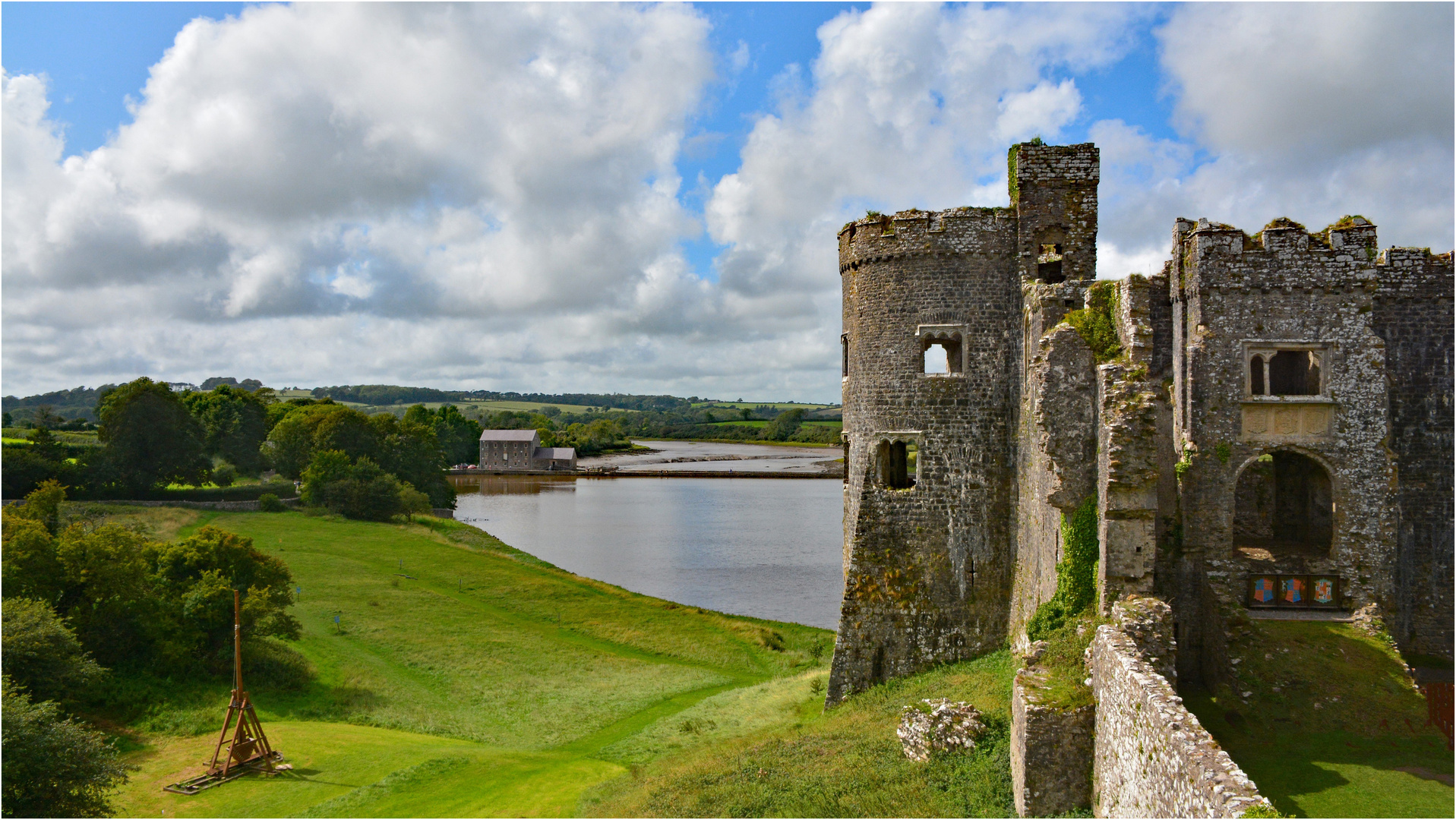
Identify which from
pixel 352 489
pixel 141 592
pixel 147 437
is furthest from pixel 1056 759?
pixel 147 437

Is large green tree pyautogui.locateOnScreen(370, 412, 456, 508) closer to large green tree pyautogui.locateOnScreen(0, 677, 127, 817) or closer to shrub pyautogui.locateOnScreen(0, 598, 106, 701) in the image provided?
shrub pyautogui.locateOnScreen(0, 598, 106, 701)

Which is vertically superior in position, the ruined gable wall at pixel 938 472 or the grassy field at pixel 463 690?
the ruined gable wall at pixel 938 472

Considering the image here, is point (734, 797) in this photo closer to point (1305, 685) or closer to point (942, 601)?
point (942, 601)

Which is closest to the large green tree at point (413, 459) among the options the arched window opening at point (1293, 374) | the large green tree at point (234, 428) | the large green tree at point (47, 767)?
the large green tree at point (234, 428)

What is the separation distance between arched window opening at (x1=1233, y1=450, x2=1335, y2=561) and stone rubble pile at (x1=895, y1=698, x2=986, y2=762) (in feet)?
19.8

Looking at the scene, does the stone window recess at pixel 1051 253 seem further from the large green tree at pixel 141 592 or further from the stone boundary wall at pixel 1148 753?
the large green tree at pixel 141 592

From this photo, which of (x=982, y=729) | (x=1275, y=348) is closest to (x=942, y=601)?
(x=982, y=729)

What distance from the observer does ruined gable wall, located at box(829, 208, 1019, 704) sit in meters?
17.2

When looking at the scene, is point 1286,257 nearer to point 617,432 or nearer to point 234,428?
point 234,428

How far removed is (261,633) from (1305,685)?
25.0 metres

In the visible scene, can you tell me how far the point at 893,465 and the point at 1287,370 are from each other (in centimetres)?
747

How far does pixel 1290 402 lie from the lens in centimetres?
1368

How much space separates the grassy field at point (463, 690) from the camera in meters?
16.5

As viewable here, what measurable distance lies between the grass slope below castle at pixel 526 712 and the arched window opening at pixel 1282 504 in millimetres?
5318
